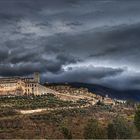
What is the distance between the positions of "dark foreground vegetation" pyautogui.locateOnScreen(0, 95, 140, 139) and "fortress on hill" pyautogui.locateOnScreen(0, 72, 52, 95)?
18.6 metres

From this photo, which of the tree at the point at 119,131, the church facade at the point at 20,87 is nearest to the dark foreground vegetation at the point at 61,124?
the tree at the point at 119,131

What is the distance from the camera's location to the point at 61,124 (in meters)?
81.4

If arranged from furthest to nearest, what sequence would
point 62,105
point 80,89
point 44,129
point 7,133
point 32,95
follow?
point 80,89, point 32,95, point 62,105, point 44,129, point 7,133

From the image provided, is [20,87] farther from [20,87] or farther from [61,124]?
[61,124]

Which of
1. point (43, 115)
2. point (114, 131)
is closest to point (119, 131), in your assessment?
point (114, 131)

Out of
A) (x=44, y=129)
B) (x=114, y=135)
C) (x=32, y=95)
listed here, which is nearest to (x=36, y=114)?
(x=44, y=129)

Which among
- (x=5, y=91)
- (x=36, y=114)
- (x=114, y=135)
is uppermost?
(x=5, y=91)

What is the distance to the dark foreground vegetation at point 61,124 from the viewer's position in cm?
5781

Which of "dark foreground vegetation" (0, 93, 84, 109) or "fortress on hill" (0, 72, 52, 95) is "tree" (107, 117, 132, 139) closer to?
"dark foreground vegetation" (0, 93, 84, 109)

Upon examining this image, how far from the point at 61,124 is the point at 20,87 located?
2295 inches

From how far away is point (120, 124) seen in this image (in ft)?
192

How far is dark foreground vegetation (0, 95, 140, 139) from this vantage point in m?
57.8

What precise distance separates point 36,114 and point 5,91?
1732 inches

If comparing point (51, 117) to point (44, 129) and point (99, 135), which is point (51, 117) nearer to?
point (44, 129)
